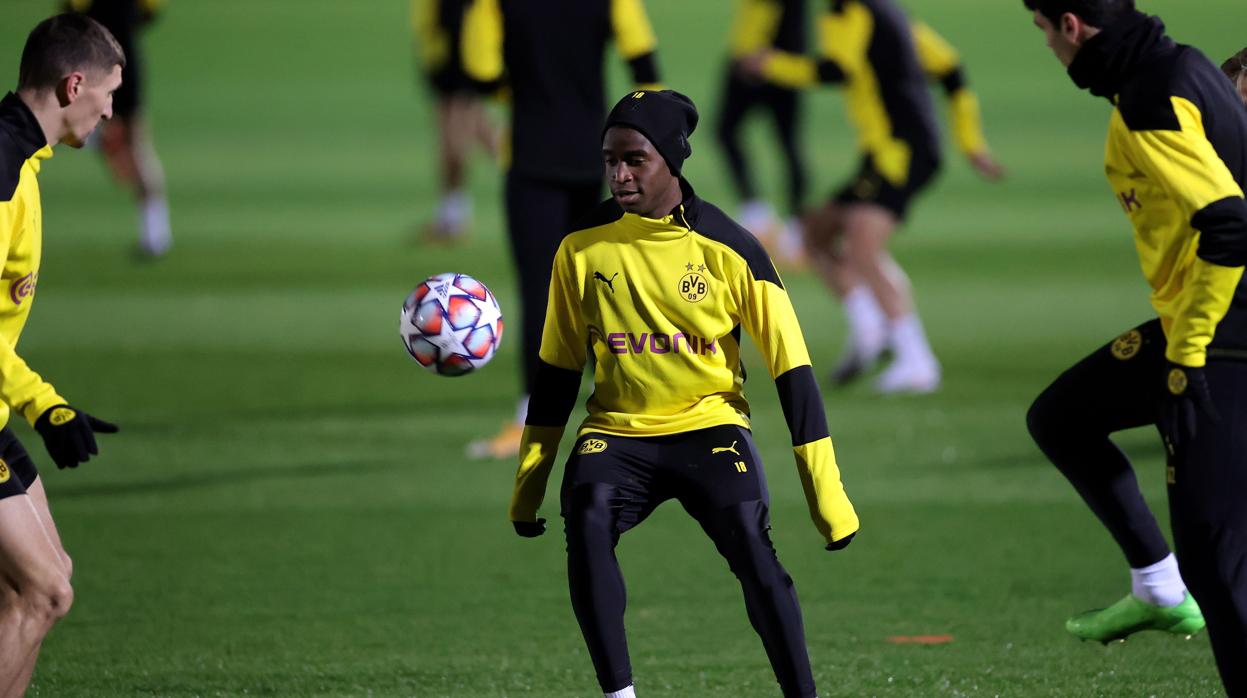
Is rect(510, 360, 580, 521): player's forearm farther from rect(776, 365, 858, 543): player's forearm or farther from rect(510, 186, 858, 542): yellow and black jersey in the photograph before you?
rect(776, 365, 858, 543): player's forearm

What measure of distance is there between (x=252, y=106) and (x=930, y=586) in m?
27.6

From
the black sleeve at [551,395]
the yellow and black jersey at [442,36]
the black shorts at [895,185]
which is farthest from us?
the yellow and black jersey at [442,36]

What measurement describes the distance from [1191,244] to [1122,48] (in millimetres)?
535

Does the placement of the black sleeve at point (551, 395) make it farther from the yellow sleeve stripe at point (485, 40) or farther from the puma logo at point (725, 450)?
the yellow sleeve stripe at point (485, 40)

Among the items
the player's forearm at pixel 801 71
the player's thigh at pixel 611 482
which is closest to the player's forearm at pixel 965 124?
the player's forearm at pixel 801 71

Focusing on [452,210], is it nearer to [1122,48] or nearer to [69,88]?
[69,88]

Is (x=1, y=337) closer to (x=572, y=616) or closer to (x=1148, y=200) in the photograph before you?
(x=572, y=616)

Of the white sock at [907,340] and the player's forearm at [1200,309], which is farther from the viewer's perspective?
the white sock at [907,340]

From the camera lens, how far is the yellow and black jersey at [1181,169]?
4.41 meters

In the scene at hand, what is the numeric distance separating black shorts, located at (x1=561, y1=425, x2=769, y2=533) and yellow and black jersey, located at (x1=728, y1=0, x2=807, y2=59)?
Answer: 10778 millimetres

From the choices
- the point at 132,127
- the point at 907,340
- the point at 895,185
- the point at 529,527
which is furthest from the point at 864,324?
the point at 132,127

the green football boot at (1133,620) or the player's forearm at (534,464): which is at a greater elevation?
the player's forearm at (534,464)

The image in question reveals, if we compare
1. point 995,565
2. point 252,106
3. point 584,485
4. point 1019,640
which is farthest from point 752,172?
point 252,106

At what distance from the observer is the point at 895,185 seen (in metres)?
11.0
